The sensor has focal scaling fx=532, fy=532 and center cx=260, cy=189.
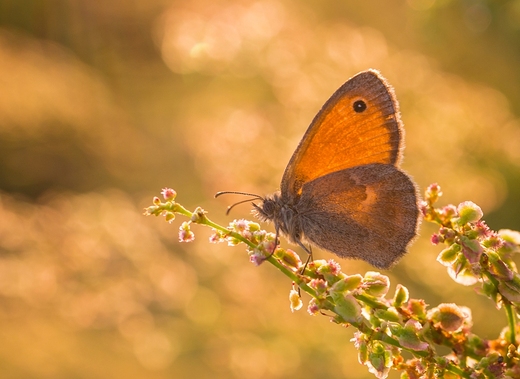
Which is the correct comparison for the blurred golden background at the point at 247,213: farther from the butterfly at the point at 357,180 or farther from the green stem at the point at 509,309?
the green stem at the point at 509,309

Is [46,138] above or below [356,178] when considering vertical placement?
above

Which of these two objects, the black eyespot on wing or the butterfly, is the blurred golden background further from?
the black eyespot on wing

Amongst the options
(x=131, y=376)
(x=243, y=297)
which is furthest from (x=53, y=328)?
(x=243, y=297)

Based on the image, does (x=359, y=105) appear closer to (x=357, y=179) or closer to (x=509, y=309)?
(x=357, y=179)

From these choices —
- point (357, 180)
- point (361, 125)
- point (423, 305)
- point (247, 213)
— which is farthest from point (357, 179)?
point (247, 213)

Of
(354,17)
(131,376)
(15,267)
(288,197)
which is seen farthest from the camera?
(354,17)

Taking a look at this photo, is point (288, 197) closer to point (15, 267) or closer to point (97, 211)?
point (97, 211)
